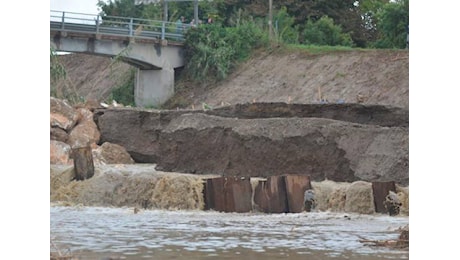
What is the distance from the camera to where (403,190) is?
38.5 ft

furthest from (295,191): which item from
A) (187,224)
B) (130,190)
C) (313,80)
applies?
(313,80)

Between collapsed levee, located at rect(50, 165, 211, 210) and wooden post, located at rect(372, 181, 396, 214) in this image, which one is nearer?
wooden post, located at rect(372, 181, 396, 214)

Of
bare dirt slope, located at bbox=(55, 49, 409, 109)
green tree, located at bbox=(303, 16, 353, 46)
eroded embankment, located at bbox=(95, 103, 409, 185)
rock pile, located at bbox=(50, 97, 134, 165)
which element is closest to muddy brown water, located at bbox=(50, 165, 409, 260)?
eroded embankment, located at bbox=(95, 103, 409, 185)

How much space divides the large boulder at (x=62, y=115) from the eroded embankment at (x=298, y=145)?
569 centimetres

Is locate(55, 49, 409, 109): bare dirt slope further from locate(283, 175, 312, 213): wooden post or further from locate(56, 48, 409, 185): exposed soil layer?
locate(283, 175, 312, 213): wooden post

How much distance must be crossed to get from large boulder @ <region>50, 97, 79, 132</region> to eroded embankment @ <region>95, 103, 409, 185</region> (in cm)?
569

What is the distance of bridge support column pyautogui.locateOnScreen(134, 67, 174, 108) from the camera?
37938mm

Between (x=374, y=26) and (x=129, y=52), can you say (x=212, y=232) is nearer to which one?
(x=129, y=52)

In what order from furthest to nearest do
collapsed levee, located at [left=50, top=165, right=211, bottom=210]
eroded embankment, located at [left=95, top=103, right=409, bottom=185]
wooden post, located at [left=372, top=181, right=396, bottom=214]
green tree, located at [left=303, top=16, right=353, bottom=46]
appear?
1. green tree, located at [left=303, top=16, right=353, bottom=46]
2. eroded embankment, located at [left=95, top=103, right=409, bottom=185]
3. collapsed levee, located at [left=50, top=165, right=211, bottom=210]
4. wooden post, located at [left=372, top=181, right=396, bottom=214]

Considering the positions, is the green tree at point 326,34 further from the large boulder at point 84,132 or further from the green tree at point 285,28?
the large boulder at point 84,132

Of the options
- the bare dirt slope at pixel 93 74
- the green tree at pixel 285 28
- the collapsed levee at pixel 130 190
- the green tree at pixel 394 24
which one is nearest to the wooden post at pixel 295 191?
the collapsed levee at pixel 130 190

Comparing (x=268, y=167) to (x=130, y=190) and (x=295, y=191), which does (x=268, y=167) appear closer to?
(x=130, y=190)

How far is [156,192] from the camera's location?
12812mm
